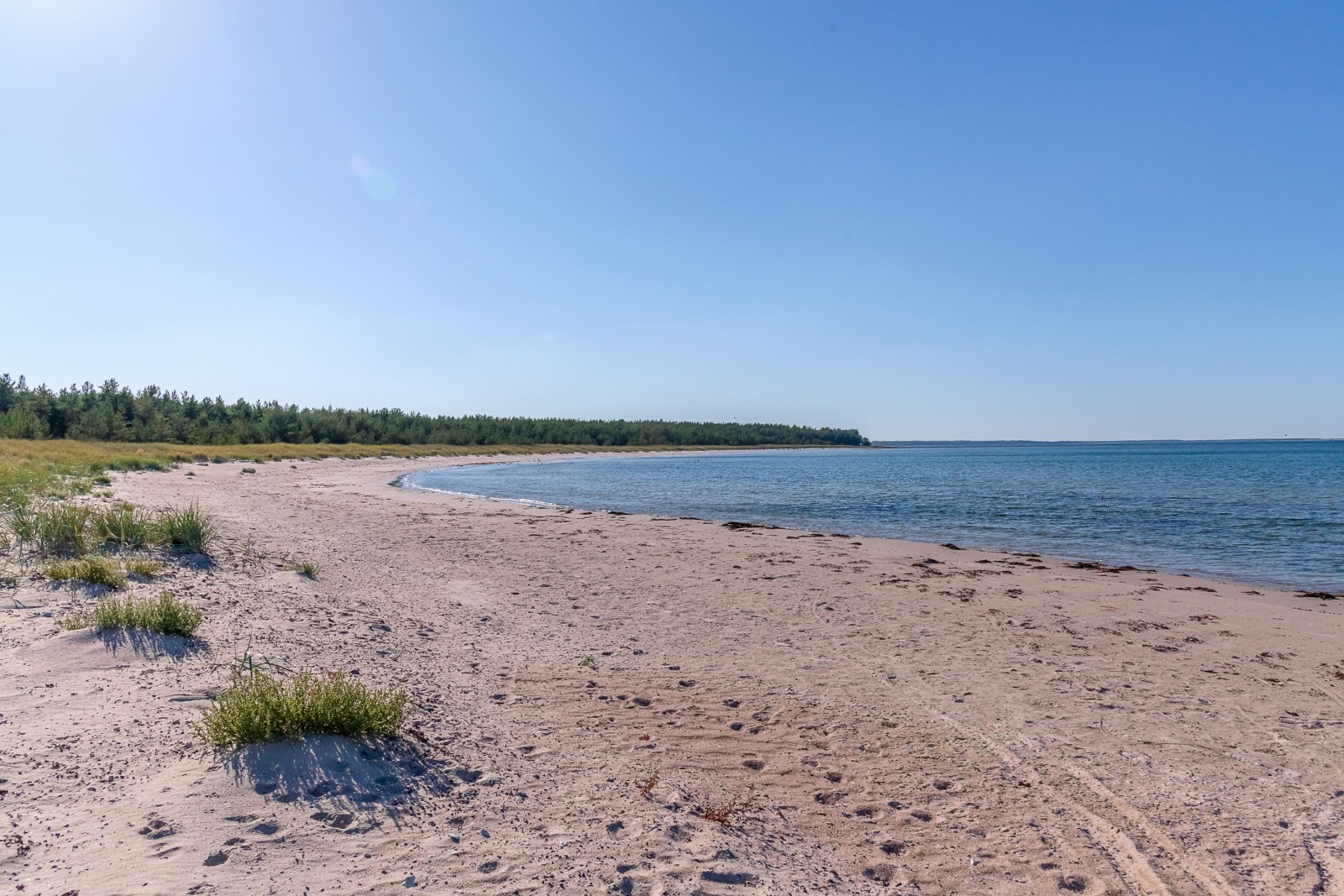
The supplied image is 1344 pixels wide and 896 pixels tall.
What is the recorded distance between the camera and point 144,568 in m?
9.06

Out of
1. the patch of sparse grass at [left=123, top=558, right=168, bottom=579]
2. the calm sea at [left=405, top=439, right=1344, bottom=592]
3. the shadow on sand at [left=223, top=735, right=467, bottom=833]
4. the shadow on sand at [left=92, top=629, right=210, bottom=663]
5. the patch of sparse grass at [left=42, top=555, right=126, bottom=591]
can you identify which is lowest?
the calm sea at [left=405, top=439, right=1344, bottom=592]

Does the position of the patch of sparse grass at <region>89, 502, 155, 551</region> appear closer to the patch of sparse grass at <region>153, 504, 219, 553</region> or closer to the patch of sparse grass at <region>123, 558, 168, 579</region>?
the patch of sparse grass at <region>153, 504, 219, 553</region>

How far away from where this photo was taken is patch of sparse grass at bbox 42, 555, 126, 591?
812cm

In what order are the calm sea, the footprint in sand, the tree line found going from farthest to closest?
the tree line < the calm sea < the footprint in sand

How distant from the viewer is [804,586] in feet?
40.0

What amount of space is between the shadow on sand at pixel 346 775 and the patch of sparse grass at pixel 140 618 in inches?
116

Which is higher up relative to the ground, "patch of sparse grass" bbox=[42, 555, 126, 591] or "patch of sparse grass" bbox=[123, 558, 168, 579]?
"patch of sparse grass" bbox=[42, 555, 126, 591]

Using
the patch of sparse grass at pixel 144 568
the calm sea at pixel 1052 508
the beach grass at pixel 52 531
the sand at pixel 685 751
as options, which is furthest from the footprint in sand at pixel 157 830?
the calm sea at pixel 1052 508

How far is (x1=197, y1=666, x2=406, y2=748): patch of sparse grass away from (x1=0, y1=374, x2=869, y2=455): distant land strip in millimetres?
54434

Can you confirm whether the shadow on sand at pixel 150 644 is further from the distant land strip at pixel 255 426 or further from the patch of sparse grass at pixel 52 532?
the distant land strip at pixel 255 426

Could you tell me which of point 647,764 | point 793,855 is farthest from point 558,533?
point 793,855

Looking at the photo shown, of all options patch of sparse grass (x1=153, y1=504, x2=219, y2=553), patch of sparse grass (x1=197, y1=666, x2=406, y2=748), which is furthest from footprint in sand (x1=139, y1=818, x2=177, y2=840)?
patch of sparse grass (x1=153, y1=504, x2=219, y2=553)

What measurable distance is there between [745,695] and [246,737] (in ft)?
13.5

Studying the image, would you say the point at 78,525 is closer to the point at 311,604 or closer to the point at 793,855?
the point at 311,604
